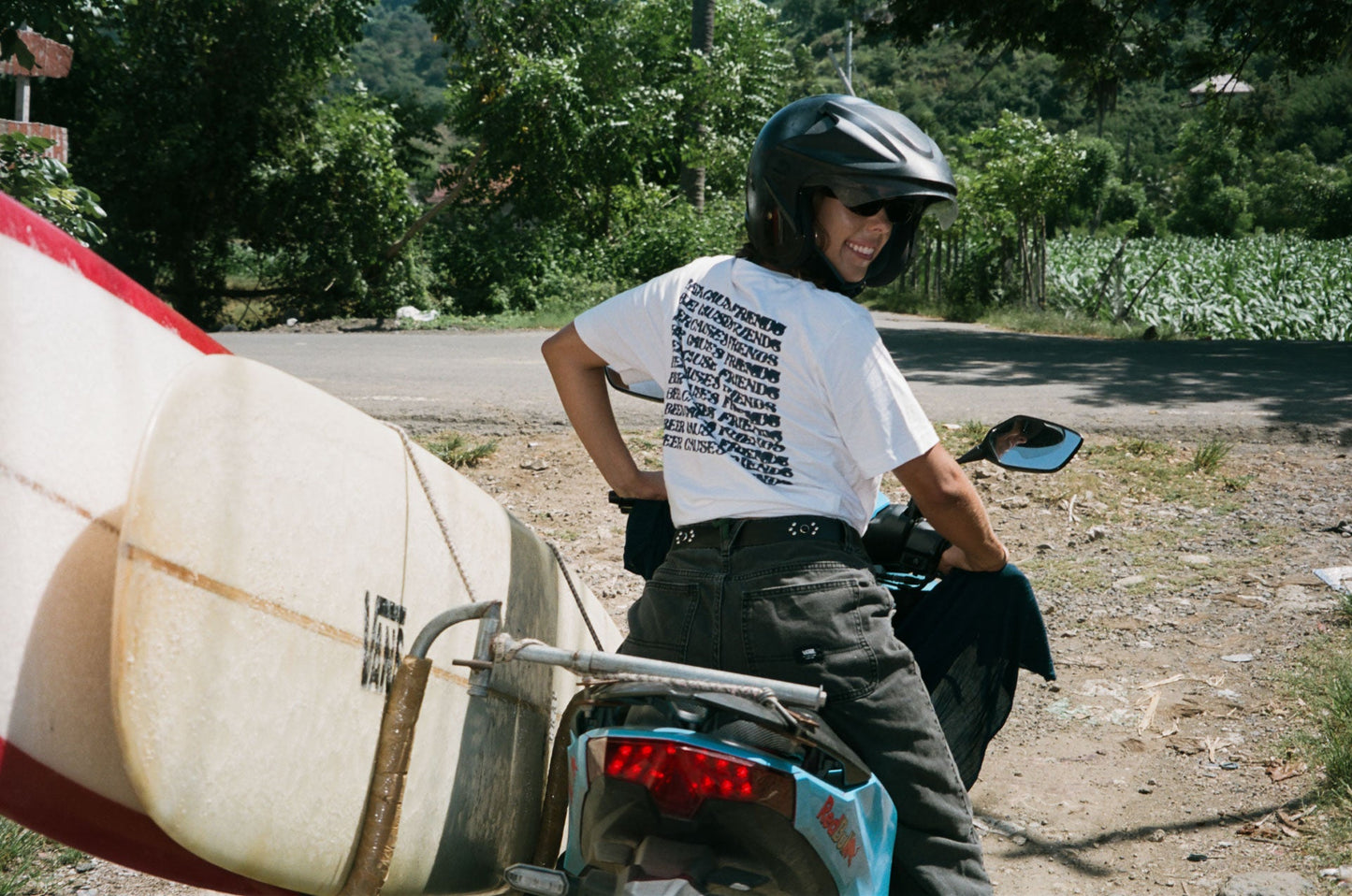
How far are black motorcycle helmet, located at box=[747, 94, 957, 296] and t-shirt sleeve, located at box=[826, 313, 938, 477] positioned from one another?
25cm

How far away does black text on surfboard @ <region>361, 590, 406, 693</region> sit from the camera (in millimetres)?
1878

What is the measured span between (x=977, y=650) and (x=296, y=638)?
1.30 m

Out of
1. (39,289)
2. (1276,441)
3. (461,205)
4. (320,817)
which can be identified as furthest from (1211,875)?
(461,205)

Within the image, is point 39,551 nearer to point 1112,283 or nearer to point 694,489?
point 694,489

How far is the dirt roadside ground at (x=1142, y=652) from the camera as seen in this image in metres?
3.30

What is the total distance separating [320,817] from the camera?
71.4 inches

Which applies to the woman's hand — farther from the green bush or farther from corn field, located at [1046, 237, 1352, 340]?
corn field, located at [1046, 237, 1352, 340]

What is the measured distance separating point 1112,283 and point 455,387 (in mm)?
13475

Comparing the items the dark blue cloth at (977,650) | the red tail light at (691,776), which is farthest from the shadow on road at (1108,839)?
the red tail light at (691,776)

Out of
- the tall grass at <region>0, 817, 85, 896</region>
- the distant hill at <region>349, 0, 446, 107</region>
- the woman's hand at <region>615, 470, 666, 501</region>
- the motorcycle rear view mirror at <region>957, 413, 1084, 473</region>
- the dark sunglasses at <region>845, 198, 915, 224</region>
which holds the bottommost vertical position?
the tall grass at <region>0, 817, 85, 896</region>

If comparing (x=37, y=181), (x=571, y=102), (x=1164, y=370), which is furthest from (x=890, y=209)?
(x=571, y=102)

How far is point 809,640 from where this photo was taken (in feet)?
6.31

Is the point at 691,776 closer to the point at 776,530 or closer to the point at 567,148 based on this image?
the point at 776,530

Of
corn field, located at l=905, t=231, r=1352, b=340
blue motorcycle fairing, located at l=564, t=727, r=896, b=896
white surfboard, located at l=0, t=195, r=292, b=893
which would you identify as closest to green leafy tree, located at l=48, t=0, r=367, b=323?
corn field, located at l=905, t=231, r=1352, b=340
